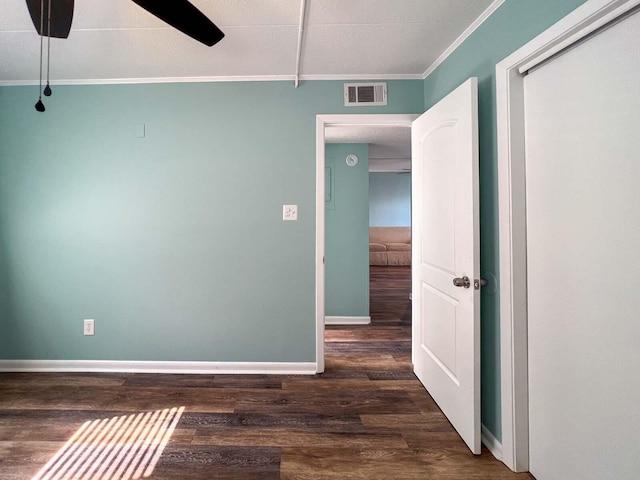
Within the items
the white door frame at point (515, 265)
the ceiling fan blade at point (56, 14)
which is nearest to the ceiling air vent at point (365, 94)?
the white door frame at point (515, 265)

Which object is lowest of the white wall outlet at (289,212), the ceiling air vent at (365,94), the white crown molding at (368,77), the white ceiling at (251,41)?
the white wall outlet at (289,212)

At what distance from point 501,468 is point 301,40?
8.65ft

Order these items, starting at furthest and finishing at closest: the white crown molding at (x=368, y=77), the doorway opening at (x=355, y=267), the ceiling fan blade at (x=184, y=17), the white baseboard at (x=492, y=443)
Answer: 1. the doorway opening at (x=355, y=267)
2. the white crown molding at (x=368, y=77)
3. the white baseboard at (x=492, y=443)
4. the ceiling fan blade at (x=184, y=17)

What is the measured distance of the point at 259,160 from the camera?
271 centimetres

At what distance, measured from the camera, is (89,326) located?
272cm

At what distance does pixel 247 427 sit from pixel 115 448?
692 millimetres

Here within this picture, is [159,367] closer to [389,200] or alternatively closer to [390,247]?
[390,247]

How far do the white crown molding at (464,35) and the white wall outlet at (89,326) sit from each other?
3319 mm

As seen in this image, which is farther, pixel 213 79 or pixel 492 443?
pixel 213 79

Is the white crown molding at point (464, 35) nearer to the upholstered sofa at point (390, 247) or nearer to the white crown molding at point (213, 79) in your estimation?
the white crown molding at point (213, 79)

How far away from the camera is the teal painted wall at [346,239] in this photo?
13.6 feet

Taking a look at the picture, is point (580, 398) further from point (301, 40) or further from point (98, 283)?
point (98, 283)

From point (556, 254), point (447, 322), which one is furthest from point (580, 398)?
point (447, 322)

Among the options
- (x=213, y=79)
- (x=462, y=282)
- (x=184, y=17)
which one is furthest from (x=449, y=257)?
(x=213, y=79)
